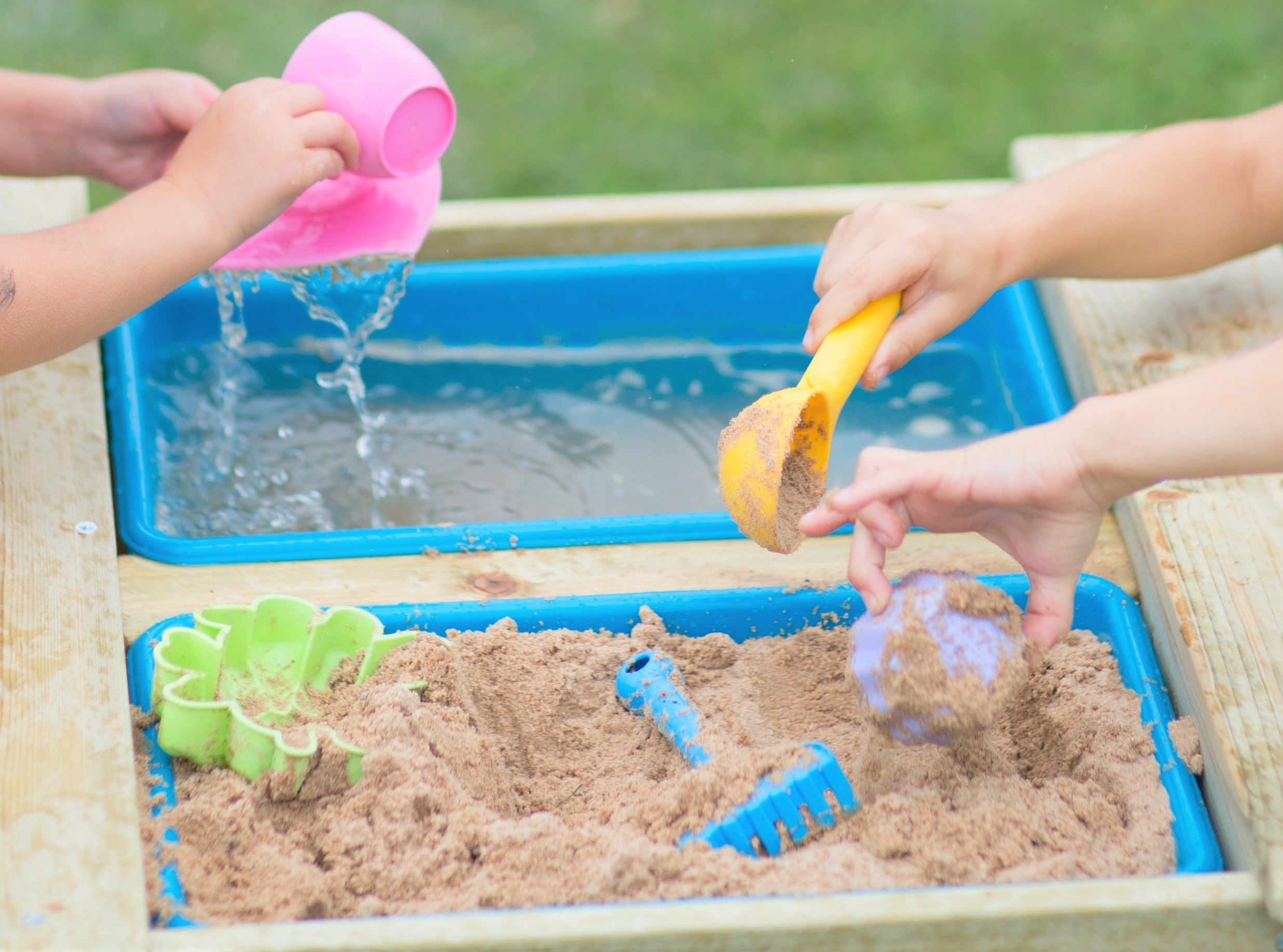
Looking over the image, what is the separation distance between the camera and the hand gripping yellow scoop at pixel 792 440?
90 cm

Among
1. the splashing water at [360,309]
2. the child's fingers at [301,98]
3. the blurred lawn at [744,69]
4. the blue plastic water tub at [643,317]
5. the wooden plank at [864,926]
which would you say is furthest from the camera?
the blurred lawn at [744,69]

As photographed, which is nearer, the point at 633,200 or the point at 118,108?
the point at 118,108

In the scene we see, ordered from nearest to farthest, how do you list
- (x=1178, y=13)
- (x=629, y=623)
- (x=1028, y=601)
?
(x=1028, y=601), (x=629, y=623), (x=1178, y=13)

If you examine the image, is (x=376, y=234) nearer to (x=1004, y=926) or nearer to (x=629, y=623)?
(x=629, y=623)

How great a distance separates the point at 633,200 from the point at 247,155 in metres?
0.50

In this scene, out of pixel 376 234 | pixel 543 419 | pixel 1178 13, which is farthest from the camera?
pixel 1178 13

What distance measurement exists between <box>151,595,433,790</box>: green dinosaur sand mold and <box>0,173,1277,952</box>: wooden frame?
0.14ft

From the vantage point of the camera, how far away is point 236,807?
0.83m

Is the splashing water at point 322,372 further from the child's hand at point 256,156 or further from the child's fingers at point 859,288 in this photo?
the child's fingers at point 859,288

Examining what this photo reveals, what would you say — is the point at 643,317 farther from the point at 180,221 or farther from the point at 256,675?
the point at 256,675

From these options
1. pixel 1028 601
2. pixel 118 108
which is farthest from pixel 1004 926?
pixel 118 108

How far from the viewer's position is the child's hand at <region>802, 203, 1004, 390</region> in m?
1.00

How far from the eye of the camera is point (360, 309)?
4.16ft

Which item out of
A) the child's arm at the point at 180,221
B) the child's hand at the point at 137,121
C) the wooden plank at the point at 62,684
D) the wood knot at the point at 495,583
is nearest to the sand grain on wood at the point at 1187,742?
the wood knot at the point at 495,583
